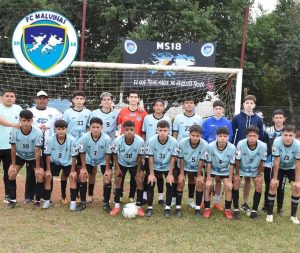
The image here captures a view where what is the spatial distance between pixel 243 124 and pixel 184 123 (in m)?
0.84

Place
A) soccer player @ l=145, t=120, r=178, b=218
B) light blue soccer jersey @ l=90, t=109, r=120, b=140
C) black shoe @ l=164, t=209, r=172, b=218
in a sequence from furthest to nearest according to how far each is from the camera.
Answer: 1. light blue soccer jersey @ l=90, t=109, r=120, b=140
2. soccer player @ l=145, t=120, r=178, b=218
3. black shoe @ l=164, t=209, r=172, b=218

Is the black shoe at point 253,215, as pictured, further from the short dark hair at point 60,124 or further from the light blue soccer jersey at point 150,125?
the short dark hair at point 60,124

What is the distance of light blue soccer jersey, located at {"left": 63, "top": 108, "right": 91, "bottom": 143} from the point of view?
598cm

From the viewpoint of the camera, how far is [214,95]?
10367 mm

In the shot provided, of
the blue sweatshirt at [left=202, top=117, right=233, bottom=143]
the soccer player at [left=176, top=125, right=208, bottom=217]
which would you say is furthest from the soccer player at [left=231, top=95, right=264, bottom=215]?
the soccer player at [left=176, top=125, right=208, bottom=217]

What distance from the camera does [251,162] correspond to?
531 centimetres

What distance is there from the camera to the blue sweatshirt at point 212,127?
5.89 meters

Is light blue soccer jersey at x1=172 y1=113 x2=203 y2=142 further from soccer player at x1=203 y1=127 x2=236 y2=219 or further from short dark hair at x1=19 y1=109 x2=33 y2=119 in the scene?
short dark hair at x1=19 y1=109 x2=33 y2=119

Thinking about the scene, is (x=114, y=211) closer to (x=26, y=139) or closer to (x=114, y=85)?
(x=26, y=139)

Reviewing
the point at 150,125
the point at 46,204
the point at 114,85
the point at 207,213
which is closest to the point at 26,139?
the point at 46,204

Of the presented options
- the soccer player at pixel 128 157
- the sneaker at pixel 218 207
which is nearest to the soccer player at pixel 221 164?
the sneaker at pixel 218 207

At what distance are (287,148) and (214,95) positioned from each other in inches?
204

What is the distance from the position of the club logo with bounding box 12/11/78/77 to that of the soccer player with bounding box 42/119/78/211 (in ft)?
7.54

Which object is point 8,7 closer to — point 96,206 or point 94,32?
point 94,32
